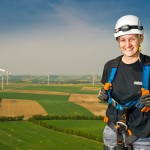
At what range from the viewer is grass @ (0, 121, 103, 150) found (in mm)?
38062

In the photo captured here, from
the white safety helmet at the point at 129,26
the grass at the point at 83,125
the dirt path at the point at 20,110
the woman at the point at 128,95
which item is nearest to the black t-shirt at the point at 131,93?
the woman at the point at 128,95

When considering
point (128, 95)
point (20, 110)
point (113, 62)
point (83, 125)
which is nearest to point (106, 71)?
point (113, 62)

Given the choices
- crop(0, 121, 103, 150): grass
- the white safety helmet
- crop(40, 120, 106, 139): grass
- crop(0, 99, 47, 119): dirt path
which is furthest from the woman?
crop(0, 99, 47, 119): dirt path

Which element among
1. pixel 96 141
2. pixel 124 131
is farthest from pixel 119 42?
pixel 96 141

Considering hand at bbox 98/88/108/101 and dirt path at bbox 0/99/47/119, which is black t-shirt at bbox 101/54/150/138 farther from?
dirt path at bbox 0/99/47/119

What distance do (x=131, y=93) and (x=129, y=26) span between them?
4.13 feet

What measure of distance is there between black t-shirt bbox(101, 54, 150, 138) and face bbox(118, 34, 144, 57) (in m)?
0.20

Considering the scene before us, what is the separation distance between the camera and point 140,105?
18.0 feet

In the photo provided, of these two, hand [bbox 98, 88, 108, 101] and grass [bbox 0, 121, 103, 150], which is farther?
grass [bbox 0, 121, 103, 150]

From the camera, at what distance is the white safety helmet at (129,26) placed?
5.79 metres

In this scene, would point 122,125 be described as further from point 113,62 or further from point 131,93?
point 113,62

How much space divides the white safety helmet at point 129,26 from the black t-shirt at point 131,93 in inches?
22.9

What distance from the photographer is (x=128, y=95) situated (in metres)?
5.78

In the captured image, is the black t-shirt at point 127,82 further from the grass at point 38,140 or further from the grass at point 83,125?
the grass at point 83,125
